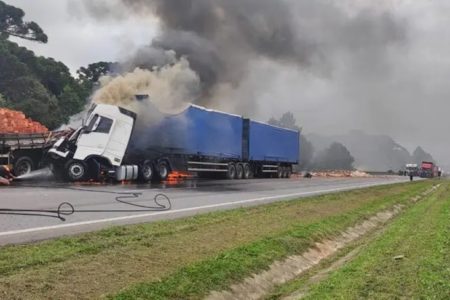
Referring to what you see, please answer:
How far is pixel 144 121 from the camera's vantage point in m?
27.8

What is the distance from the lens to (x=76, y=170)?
2422 centimetres

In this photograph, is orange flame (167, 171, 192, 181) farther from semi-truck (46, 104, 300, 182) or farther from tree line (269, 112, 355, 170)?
tree line (269, 112, 355, 170)

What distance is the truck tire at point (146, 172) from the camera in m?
27.2

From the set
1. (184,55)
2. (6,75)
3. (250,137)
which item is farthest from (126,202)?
(6,75)

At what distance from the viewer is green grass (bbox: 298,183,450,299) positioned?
23.2 ft

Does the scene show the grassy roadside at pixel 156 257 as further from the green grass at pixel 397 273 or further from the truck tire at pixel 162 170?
the truck tire at pixel 162 170

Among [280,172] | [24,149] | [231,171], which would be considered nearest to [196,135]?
[231,171]

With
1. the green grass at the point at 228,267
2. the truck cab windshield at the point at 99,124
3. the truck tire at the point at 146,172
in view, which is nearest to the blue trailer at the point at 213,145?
the truck tire at the point at 146,172

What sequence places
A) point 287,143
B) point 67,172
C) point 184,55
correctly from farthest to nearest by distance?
1. point 287,143
2. point 184,55
3. point 67,172

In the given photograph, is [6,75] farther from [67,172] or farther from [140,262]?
[140,262]

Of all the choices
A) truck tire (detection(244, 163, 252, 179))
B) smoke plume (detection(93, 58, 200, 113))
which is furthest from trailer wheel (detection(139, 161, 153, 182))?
truck tire (detection(244, 163, 252, 179))

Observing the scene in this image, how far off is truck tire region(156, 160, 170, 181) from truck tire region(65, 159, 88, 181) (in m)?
4.82

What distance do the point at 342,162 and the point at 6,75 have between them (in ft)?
197

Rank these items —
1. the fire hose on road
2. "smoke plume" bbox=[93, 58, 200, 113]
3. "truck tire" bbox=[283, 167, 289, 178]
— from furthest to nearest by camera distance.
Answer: "truck tire" bbox=[283, 167, 289, 178]
"smoke plume" bbox=[93, 58, 200, 113]
the fire hose on road
